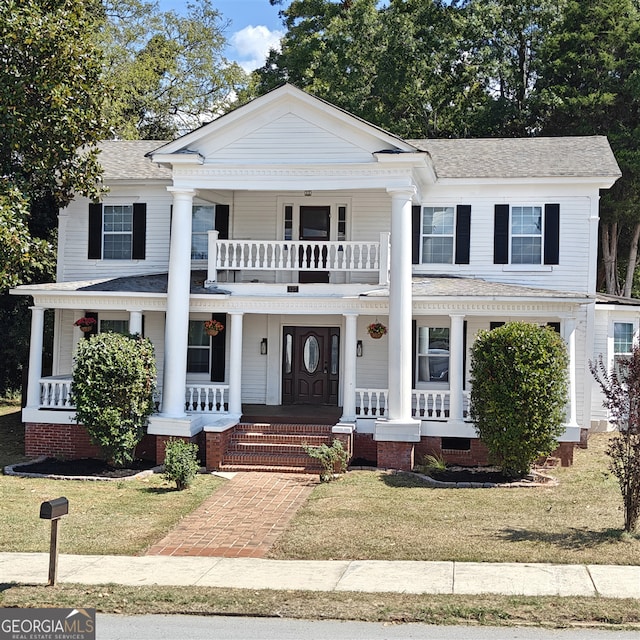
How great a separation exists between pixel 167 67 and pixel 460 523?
111 feet

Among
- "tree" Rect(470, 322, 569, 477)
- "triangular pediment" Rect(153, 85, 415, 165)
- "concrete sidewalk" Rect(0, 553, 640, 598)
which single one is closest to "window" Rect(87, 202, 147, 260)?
"triangular pediment" Rect(153, 85, 415, 165)

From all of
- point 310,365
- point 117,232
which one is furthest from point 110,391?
point 117,232

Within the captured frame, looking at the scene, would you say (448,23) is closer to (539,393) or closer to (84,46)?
(84,46)

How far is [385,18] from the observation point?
121ft

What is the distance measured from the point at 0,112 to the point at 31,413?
7010mm

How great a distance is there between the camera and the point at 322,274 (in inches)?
896

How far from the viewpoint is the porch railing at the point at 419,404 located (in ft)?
64.7

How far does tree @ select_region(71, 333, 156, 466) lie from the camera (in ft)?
60.9

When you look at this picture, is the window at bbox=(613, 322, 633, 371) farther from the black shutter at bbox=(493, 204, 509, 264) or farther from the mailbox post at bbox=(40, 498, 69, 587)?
the mailbox post at bbox=(40, 498, 69, 587)

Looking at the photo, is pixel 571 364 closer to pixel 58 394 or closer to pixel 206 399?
pixel 206 399

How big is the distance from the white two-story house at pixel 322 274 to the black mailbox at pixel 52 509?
307 inches

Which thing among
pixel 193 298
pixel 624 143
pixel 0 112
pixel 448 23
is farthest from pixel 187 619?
pixel 448 23

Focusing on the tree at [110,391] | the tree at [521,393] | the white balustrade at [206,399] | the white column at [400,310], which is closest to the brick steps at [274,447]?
the white balustrade at [206,399]

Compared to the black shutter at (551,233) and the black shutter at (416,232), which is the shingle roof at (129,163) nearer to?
the black shutter at (416,232)
